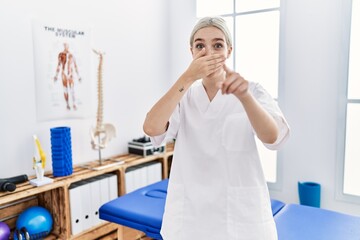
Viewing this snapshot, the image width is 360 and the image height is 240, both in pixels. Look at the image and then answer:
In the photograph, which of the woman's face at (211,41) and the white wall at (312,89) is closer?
the woman's face at (211,41)

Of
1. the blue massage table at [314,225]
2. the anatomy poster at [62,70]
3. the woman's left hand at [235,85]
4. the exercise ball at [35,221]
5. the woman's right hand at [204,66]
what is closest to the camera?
the woman's left hand at [235,85]

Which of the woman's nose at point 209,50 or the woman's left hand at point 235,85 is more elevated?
the woman's nose at point 209,50

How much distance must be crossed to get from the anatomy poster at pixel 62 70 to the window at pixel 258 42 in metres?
1.44

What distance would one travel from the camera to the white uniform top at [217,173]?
39.4 inches

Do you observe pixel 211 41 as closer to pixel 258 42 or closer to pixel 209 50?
pixel 209 50

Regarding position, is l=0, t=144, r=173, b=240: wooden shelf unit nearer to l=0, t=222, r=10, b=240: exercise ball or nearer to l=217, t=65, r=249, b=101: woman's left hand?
l=0, t=222, r=10, b=240: exercise ball

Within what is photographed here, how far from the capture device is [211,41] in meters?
1.03

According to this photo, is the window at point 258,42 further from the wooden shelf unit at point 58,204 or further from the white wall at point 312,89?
the wooden shelf unit at point 58,204

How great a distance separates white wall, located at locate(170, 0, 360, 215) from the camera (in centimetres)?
261

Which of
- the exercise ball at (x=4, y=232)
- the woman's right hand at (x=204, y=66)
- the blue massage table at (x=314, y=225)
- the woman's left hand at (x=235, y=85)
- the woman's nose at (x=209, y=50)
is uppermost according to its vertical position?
the woman's nose at (x=209, y=50)

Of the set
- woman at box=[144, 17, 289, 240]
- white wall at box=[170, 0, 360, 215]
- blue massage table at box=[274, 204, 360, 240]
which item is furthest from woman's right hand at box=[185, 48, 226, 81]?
white wall at box=[170, 0, 360, 215]

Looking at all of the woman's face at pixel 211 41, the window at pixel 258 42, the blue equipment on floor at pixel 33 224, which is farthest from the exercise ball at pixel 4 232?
the window at pixel 258 42

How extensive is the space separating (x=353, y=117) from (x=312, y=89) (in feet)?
1.31

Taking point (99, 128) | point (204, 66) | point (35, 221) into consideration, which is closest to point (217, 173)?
point (204, 66)
